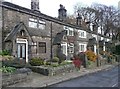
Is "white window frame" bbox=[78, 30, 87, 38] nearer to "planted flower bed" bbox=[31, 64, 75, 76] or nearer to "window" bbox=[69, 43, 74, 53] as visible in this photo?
"window" bbox=[69, 43, 74, 53]

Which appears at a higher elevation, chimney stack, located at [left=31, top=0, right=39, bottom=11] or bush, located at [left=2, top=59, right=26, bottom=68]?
chimney stack, located at [left=31, top=0, right=39, bottom=11]

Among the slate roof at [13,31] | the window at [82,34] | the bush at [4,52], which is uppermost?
the window at [82,34]

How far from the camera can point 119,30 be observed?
75625 millimetres

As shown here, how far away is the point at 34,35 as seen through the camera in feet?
89.0

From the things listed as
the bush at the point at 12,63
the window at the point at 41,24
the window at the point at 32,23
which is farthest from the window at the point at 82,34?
the bush at the point at 12,63

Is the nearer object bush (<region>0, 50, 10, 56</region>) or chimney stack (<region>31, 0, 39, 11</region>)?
bush (<region>0, 50, 10, 56</region>)

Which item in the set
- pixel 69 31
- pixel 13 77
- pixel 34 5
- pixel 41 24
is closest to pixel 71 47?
pixel 69 31

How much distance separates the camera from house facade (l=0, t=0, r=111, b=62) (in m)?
22.9

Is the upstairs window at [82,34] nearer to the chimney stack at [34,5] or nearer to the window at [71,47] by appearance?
the window at [71,47]

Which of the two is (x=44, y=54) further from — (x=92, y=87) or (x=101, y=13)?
(x=101, y=13)

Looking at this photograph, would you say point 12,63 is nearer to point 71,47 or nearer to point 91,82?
point 91,82

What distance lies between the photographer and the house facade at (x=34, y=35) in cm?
2286

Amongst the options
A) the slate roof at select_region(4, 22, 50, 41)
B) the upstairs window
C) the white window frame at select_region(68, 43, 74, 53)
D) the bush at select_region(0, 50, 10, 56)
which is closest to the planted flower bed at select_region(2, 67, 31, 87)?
the bush at select_region(0, 50, 10, 56)

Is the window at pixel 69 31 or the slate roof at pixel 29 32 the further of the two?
the window at pixel 69 31
